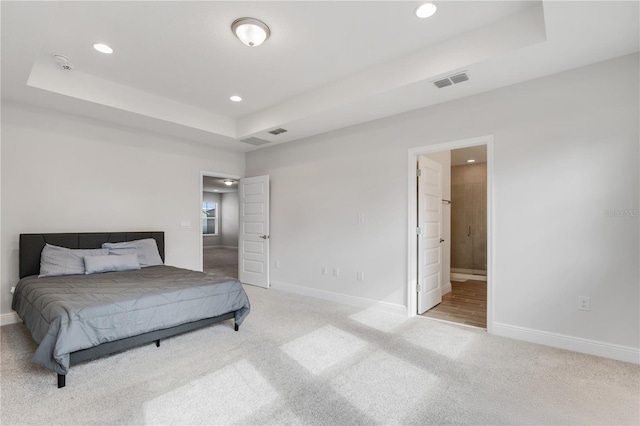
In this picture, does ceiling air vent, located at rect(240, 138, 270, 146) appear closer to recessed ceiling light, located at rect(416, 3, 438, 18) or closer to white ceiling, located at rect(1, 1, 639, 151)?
white ceiling, located at rect(1, 1, 639, 151)

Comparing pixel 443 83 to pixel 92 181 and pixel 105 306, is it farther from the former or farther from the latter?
pixel 92 181

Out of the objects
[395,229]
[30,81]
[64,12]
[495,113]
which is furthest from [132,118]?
[495,113]

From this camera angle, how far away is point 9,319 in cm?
357

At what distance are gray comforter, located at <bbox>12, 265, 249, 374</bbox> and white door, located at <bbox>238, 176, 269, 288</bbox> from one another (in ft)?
6.57

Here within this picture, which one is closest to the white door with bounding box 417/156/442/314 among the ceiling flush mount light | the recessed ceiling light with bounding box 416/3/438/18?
the recessed ceiling light with bounding box 416/3/438/18

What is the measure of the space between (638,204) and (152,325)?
4.24m

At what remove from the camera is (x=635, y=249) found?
2.57 metres

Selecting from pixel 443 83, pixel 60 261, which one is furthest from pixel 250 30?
pixel 60 261

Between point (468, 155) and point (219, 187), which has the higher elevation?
point (468, 155)

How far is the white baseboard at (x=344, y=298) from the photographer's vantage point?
4.02m

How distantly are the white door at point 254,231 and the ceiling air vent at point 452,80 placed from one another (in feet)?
10.8

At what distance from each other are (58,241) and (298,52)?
362cm

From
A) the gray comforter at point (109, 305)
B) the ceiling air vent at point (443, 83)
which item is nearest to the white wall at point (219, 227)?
the gray comforter at point (109, 305)

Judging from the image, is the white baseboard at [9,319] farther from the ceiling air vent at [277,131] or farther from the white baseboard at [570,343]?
the white baseboard at [570,343]
